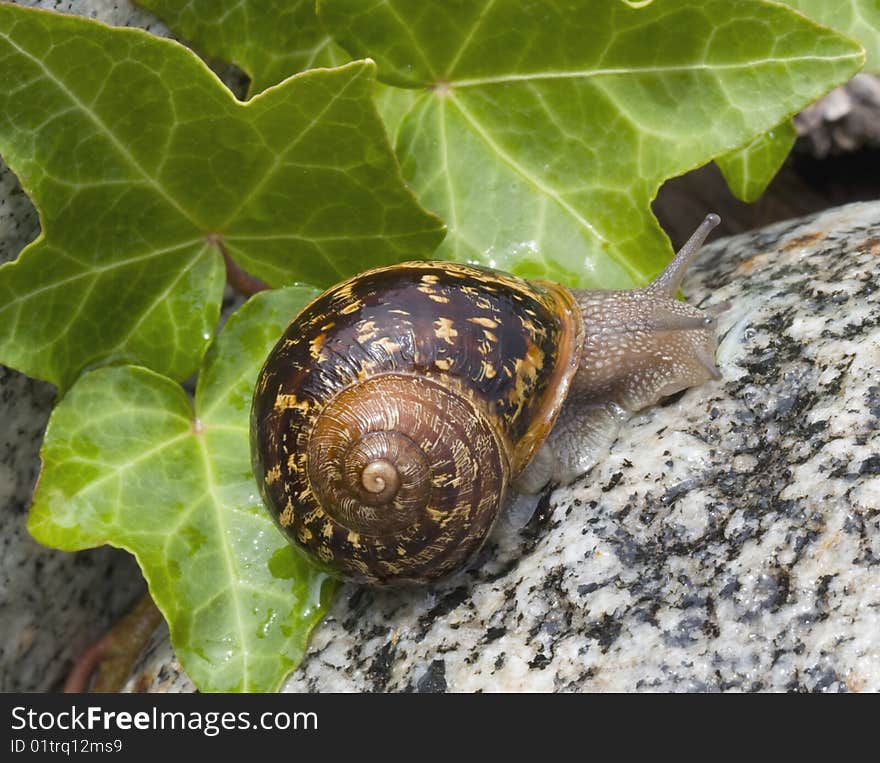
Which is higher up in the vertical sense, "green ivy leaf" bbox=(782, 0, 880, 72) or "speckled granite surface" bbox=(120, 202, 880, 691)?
"green ivy leaf" bbox=(782, 0, 880, 72)

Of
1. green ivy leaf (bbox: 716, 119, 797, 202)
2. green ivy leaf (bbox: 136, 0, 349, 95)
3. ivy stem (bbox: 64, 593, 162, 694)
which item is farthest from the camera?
ivy stem (bbox: 64, 593, 162, 694)

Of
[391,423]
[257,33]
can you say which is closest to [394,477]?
[391,423]

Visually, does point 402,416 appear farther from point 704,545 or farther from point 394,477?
point 704,545

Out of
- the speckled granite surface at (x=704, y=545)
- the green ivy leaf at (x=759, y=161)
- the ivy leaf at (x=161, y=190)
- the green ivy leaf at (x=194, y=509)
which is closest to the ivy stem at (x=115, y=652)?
the speckled granite surface at (x=704, y=545)

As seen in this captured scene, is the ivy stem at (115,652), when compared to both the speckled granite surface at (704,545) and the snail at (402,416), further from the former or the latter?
the snail at (402,416)

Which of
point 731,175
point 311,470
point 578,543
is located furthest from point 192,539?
point 731,175

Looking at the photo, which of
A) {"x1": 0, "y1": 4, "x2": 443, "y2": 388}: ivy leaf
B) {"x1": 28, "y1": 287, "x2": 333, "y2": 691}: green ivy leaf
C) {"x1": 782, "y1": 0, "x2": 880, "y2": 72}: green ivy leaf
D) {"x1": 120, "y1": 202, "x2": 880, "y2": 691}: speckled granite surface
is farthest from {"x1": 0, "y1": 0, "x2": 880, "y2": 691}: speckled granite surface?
{"x1": 782, "y1": 0, "x2": 880, "y2": 72}: green ivy leaf

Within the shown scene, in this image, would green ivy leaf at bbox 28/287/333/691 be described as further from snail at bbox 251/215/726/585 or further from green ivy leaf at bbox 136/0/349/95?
green ivy leaf at bbox 136/0/349/95

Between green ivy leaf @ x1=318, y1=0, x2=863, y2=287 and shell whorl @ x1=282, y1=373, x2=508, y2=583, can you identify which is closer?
shell whorl @ x1=282, y1=373, x2=508, y2=583

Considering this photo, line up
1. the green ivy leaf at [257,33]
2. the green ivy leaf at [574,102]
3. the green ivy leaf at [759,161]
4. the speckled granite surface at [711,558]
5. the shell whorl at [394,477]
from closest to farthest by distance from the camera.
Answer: the speckled granite surface at [711,558], the shell whorl at [394,477], the green ivy leaf at [574,102], the green ivy leaf at [257,33], the green ivy leaf at [759,161]
